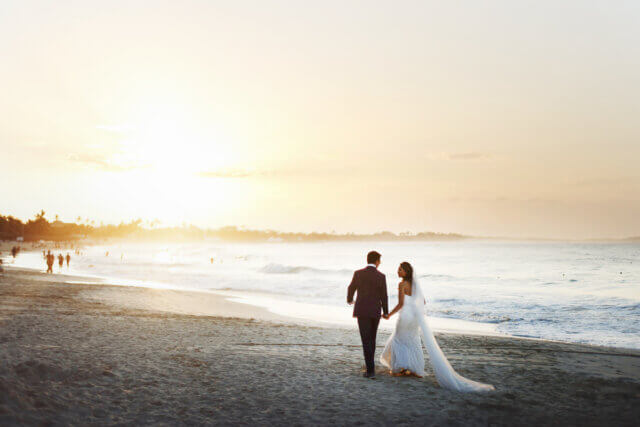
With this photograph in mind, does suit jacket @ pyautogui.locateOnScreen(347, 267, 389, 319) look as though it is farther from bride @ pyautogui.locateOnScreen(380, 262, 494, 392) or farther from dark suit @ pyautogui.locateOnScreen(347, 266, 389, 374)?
bride @ pyautogui.locateOnScreen(380, 262, 494, 392)

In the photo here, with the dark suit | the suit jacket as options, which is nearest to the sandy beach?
the dark suit

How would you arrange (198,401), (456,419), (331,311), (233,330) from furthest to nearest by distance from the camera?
(331,311) < (233,330) < (198,401) < (456,419)

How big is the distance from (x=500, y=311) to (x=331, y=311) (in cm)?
838

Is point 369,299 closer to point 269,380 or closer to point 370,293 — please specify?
point 370,293

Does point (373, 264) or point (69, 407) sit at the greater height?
point (373, 264)

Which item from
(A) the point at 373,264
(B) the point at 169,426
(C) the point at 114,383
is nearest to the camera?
(B) the point at 169,426

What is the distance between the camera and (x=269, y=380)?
823cm

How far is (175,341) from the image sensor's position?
457 inches

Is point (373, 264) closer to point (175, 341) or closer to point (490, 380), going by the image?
point (490, 380)

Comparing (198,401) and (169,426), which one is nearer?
(169,426)

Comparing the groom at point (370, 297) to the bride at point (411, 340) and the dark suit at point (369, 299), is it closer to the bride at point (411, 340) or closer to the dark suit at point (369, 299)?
the dark suit at point (369, 299)

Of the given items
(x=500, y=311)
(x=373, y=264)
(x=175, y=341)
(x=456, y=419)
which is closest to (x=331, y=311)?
(x=500, y=311)

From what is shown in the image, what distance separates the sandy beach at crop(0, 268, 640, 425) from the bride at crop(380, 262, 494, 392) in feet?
0.90

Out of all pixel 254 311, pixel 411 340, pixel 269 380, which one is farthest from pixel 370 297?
pixel 254 311
